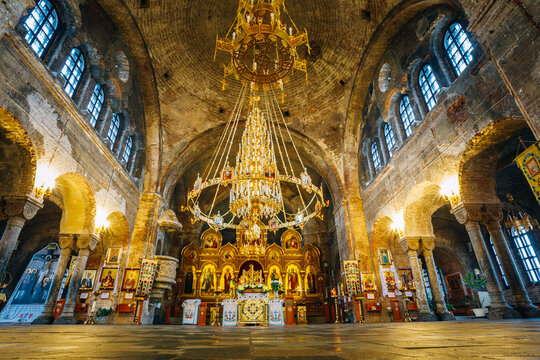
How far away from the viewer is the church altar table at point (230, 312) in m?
10.8

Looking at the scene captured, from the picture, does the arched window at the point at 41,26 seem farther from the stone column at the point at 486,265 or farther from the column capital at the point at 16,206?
the stone column at the point at 486,265

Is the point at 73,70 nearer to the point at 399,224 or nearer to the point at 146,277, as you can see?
the point at 146,277

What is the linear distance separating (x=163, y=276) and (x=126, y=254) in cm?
194

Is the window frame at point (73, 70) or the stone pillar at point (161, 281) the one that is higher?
the window frame at point (73, 70)

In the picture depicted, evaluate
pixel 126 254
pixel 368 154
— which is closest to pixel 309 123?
pixel 368 154

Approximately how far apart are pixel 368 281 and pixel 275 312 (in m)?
4.56

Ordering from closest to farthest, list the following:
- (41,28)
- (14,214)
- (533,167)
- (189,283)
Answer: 1. (533,167)
2. (14,214)
3. (41,28)
4. (189,283)

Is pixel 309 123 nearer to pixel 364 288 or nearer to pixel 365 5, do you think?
pixel 365 5

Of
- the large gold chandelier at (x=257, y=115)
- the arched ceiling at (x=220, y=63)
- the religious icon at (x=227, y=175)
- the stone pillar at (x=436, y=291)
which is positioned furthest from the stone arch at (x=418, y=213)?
the religious icon at (x=227, y=175)

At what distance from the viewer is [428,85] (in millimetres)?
10117

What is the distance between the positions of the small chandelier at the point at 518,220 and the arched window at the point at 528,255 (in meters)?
0.82

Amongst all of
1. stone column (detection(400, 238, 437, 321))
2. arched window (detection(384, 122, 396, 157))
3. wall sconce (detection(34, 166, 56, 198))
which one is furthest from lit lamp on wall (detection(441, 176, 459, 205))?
wall sconce (detection(34, 166, 56, 198))

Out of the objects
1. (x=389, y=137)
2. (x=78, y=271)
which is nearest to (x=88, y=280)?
(x=78, y=271)

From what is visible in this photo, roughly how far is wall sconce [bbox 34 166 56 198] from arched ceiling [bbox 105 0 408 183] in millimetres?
7010
